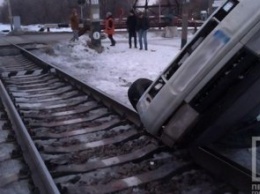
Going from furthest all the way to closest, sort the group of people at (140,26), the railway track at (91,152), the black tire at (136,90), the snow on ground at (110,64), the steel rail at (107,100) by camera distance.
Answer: the group of people at (140,26) → the snow on ground at (110,64) → the steel rail at (107,100) → the black tire at (136,90) → the railway track at (91,152)

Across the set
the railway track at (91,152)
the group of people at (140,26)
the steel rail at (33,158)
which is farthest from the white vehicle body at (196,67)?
the group of people at (140,26)

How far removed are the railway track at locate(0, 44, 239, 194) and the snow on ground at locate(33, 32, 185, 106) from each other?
1.63 meters

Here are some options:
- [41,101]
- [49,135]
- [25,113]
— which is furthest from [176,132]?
[41,101]

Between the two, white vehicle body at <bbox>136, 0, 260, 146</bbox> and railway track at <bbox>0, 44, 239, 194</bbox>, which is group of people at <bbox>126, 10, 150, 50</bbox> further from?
white vehicle body at <bbox>136, 0, 260, 146</bbox>

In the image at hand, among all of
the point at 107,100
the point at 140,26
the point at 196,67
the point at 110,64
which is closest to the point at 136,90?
the point at 107,100

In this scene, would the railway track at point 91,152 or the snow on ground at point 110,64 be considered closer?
the railway track at point 91,152

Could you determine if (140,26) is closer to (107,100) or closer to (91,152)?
(107,100)

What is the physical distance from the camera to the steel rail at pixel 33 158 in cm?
431

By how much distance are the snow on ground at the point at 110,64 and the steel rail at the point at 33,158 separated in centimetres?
270

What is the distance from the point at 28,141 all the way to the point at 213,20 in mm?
2798

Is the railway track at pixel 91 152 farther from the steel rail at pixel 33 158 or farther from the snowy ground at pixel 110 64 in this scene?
the snowy ground at pixel 110 64

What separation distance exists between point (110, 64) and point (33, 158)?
36.7 ft

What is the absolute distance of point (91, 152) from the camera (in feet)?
18.5

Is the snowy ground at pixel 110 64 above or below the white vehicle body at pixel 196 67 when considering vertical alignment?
below
